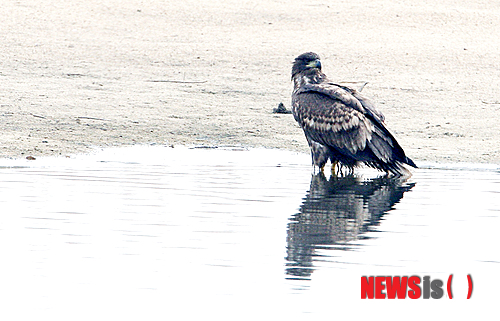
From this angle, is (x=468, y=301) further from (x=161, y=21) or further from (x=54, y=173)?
(x=161, y=21)

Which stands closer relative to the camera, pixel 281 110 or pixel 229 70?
pixel 281 110

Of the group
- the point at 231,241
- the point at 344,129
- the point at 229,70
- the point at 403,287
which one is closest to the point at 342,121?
the point at 344,129

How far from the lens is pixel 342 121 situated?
11.2 meters

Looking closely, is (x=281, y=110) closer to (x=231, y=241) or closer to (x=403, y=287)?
(x=231, y=241)

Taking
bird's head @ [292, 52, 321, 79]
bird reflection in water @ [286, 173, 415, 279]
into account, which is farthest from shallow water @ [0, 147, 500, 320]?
bird's head @ [292, 52, 321, 79]

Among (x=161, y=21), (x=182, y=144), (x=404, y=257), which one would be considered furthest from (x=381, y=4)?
(x=404, y=257)

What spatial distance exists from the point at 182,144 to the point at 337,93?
244 centimetres

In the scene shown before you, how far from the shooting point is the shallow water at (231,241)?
5516mm

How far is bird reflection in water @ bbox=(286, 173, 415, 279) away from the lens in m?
6.70

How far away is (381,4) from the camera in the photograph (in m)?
23.2

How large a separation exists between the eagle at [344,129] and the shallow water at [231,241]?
29 centimetres

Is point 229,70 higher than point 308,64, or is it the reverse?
point 229,70

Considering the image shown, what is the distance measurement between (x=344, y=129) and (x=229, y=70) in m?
6.25

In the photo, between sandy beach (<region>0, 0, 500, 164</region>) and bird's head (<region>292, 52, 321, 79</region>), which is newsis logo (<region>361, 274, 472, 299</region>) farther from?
sandy beach (<region>0, 0, 500, 164</region>)
